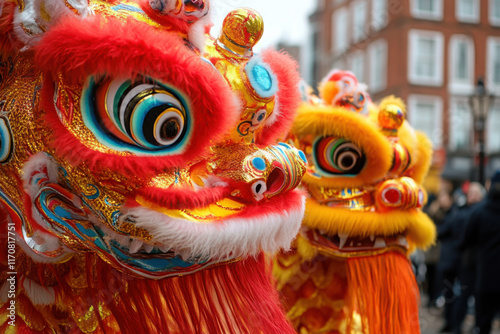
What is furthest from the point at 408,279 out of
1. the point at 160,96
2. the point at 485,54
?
the point at 485,54

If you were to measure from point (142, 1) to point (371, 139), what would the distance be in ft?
5.16

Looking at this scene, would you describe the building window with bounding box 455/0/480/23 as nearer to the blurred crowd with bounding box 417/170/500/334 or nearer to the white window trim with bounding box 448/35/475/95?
the white window trim with bounding box 448/35/475/95

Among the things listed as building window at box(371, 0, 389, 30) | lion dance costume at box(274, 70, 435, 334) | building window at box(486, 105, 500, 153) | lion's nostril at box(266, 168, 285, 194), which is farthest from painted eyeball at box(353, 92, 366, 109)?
building window at box(486, 105, 500, 153)

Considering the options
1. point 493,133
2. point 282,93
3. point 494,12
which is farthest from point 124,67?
point 493,133

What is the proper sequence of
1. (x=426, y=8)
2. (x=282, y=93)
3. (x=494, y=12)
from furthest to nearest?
(x=494, y=12), (x=426, y=8), (x=282, y=93)

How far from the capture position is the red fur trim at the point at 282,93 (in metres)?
1.88

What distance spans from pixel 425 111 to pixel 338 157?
637 inches

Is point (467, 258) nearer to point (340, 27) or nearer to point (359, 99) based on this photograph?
point (359, 99)

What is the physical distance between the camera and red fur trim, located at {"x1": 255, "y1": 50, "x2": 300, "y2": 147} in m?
1.88

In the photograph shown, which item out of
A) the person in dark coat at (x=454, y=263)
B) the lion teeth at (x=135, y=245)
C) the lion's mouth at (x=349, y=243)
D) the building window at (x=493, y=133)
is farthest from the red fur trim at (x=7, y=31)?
the building window at (x=493, y=133)

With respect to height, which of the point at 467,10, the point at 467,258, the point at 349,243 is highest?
the point at 467,10

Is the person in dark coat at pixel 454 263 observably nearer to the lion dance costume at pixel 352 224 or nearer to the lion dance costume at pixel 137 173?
the lion dance costume at pixel 352 224

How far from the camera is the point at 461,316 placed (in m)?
6.45

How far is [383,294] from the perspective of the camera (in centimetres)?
288
